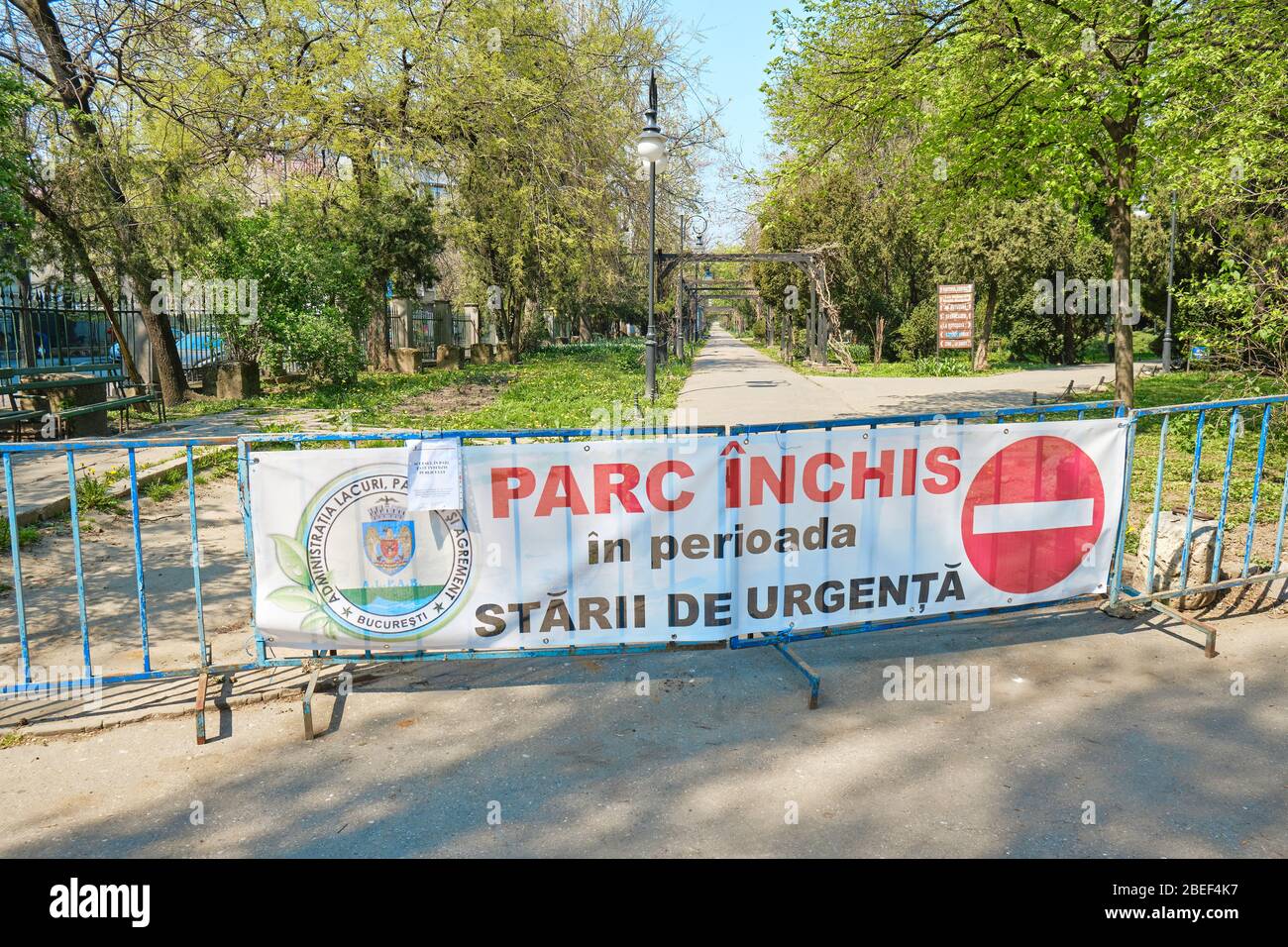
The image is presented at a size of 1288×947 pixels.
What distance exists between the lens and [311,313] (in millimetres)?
17734

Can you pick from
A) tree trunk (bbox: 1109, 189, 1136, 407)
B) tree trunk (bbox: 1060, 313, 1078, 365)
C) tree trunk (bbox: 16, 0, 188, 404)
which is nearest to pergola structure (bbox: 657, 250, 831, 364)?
tree trunk (bbox: 1060, 313, 1078, 365)

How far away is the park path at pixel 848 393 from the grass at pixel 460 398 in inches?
52.4

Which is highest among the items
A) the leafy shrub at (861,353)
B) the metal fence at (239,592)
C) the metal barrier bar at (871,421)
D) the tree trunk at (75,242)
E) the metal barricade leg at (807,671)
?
the tree trunk at (75,242)

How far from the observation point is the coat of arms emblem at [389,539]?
470cm

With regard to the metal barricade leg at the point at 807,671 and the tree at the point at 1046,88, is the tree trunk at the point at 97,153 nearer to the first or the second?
the tree at the point at 1046,88

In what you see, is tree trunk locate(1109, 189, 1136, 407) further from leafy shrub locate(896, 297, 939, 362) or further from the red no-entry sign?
leafy shrub locate(896, 297, 939, 362)

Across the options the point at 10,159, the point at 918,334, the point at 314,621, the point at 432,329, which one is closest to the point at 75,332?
the point at 10,159

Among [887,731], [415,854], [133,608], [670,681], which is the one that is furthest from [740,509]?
[133,608]

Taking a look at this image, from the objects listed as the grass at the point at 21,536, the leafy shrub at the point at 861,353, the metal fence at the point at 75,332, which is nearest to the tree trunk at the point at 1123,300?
the grass at the point at 21,536

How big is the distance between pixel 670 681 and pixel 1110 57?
10.7m

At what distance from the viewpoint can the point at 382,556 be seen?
473 centimetres

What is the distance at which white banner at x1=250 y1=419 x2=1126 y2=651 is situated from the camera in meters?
4.70

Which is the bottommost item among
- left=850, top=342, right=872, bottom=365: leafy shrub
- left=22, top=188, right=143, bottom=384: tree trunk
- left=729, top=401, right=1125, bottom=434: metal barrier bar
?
left=729, top=401, right=1125, bottom=434: metal barrier bar
